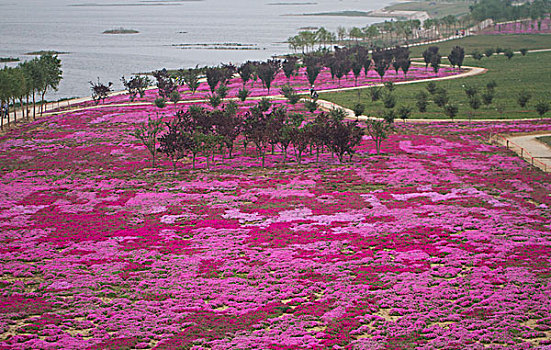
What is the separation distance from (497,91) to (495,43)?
87.5m

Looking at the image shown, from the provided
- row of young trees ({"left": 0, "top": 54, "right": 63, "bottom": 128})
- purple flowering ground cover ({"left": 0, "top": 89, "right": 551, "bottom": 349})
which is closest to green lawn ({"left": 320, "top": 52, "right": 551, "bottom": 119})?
purple flowering ground cover ({"left": 0, "top": 89, "right": 551, "bottom": 349})

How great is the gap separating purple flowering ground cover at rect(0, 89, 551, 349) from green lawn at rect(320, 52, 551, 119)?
28.2 meters

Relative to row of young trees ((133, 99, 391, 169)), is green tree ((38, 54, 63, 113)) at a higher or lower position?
higher

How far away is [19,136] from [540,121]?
213ft

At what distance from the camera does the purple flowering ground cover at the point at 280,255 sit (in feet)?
80.3

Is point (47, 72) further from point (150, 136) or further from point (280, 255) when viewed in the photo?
point (280, 255)

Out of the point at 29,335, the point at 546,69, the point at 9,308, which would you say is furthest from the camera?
the point at 546,69

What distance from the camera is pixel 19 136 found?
252 feet

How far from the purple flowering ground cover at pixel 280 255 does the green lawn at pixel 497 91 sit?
28168mm

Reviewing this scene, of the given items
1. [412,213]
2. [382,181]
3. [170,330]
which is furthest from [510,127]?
[170,330]

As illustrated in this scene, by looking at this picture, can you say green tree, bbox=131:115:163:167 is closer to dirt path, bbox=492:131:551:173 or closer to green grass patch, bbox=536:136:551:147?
dirt path, bbox=492:131:551:173

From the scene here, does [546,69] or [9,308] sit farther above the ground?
[546,69]

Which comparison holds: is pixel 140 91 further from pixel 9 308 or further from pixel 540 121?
pixel 9 308

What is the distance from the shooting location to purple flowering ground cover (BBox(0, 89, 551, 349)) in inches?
964
